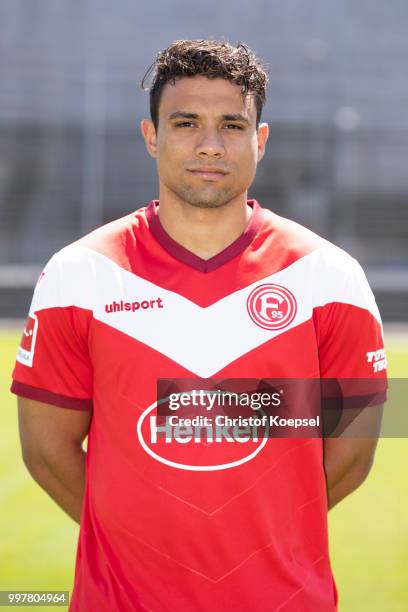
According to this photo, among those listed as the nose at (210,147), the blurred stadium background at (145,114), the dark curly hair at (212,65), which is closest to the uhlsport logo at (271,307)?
the nose at (210,147)

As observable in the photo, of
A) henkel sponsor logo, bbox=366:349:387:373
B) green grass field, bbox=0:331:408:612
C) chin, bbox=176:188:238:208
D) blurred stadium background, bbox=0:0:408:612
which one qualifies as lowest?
green grass field, bbox=0:331:408:612

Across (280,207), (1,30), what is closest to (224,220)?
(280,207)

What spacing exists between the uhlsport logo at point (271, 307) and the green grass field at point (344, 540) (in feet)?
7.15

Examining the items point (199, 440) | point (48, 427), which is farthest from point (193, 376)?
point (48, 427)

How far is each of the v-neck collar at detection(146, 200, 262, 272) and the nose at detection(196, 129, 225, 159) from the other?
7.6 inches

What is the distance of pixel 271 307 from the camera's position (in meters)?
2.06

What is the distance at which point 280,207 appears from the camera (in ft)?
86.8

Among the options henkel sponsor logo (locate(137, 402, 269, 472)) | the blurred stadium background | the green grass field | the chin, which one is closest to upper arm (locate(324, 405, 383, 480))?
henkel sponsor logo (locate(137, 402, 269, 472))

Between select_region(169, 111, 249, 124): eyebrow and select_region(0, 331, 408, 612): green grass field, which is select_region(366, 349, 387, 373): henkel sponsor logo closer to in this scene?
select_region(169, 111, 249, 124): eyebrow

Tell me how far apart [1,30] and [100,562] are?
1063 inches

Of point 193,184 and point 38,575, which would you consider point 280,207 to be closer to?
point 38,575

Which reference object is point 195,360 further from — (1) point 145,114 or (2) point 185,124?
(1) point 145,114

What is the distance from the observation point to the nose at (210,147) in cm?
208

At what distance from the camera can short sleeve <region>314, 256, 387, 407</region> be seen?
206cm
